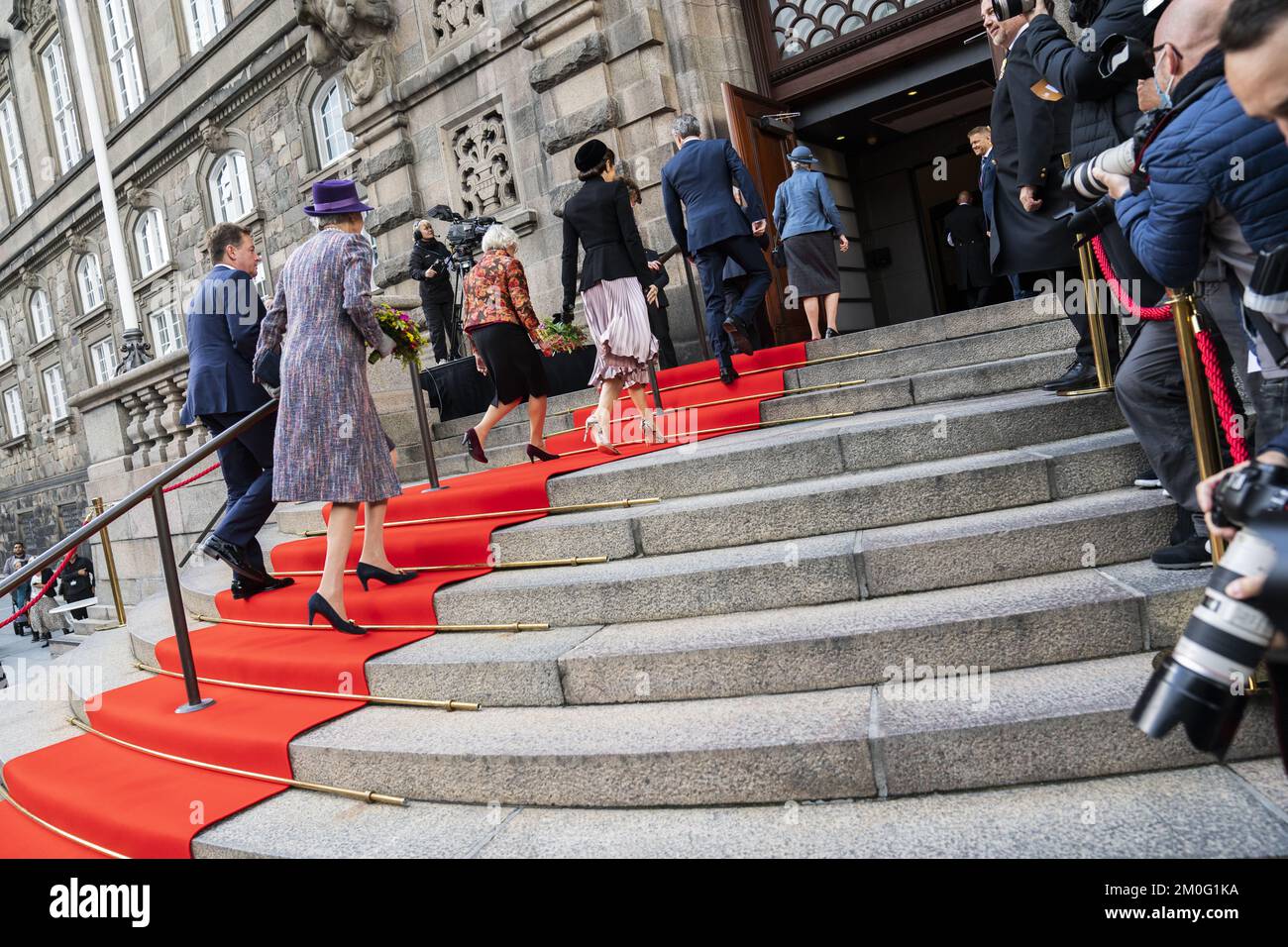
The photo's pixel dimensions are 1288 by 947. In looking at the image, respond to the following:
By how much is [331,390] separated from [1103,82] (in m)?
3.60

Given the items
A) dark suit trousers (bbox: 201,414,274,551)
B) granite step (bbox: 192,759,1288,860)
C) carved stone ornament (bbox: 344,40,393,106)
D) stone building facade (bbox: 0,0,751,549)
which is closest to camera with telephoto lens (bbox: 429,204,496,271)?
stone building facade (bbox: 0,0,751,549)

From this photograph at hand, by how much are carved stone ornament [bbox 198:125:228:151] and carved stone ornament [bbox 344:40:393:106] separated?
18.7 feet

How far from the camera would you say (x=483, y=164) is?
36.5 feet

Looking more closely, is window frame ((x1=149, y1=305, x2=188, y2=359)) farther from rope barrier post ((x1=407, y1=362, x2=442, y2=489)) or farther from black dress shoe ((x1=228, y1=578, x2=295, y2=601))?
black dress shoe ((x1=228, y1=578, x2=295, y2=601))

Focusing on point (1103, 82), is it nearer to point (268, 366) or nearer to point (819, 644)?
point (819, 644)

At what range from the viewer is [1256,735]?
2379 mm

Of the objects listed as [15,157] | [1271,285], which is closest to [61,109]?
[15,157]

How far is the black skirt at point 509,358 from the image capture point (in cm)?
594

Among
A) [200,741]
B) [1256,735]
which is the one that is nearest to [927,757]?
[1256,735]

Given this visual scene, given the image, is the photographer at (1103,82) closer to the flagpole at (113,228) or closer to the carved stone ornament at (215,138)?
the flagpole at (113,228)
